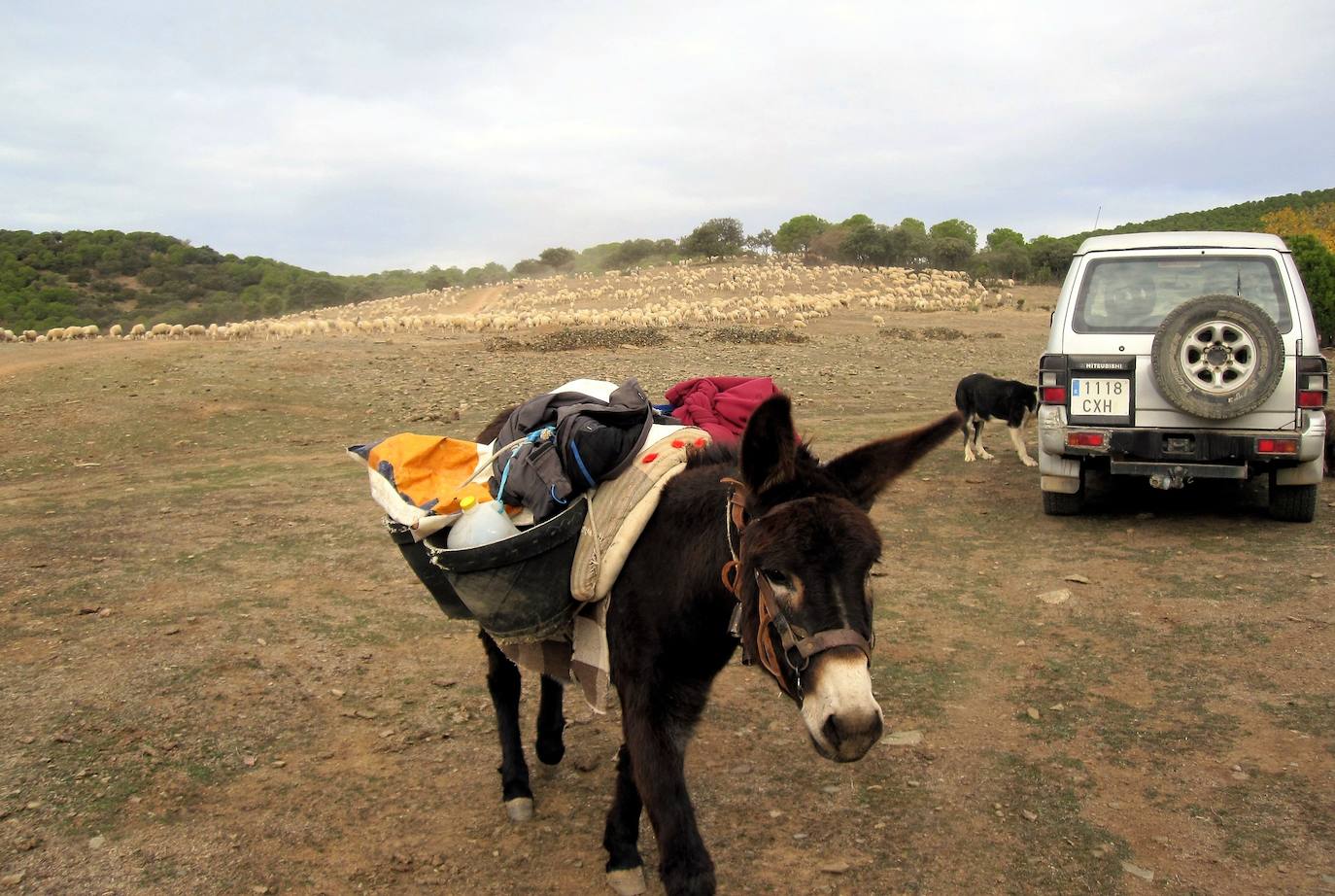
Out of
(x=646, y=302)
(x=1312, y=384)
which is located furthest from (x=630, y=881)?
(x=646, y=302)

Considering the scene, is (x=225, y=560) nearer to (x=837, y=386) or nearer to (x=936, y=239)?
(x=837, y=386)

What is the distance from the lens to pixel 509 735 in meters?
3.81

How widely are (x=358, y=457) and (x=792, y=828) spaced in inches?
90.7

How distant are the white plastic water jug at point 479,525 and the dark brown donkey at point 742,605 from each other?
464 millimetres

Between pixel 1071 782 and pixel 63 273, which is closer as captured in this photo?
pixel 1071 782

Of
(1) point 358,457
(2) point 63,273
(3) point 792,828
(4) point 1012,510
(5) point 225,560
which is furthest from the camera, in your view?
(2) point 63,273

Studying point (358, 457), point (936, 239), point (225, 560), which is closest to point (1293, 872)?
point (358, 457)

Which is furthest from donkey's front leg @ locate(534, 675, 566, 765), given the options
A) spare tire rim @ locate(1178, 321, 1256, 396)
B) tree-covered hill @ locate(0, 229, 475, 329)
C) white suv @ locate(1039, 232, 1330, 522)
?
tree-covered hill @ locate(0, 229, 475, 329)

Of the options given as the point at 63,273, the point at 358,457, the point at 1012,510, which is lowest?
the point at 1012,510

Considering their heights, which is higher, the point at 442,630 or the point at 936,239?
the point at 936,239

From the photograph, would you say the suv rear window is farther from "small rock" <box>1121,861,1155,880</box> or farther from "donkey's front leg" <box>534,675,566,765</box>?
"donkey's front leg" <box>534,675,566,765</box>

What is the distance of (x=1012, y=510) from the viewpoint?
8492mm

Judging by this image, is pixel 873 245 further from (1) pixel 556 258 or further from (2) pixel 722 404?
(2) pixel 722 404

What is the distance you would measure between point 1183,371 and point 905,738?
4151mm
